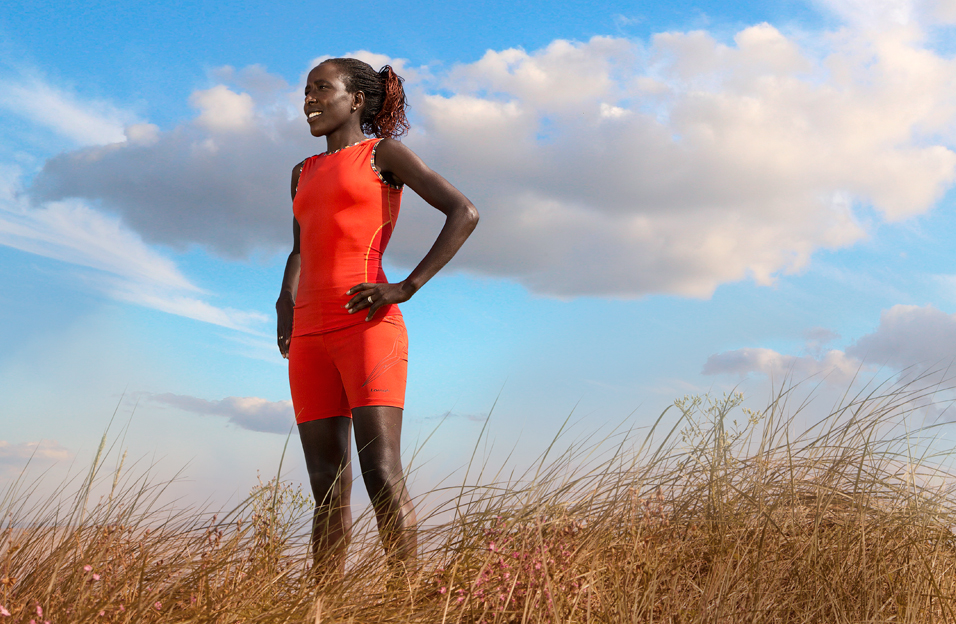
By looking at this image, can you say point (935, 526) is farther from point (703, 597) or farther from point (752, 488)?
point (703, 597)

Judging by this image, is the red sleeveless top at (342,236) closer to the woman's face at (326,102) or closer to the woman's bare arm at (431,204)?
the woman's bare arm at (431,204)

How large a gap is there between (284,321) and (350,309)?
0.72 m

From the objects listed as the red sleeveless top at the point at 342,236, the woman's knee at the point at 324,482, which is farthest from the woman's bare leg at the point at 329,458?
the red sleeveless top at the point at 342,236

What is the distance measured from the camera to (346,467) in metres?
3.30

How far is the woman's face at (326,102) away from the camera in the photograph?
3645 millimetres

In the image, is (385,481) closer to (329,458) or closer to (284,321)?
(329,458)

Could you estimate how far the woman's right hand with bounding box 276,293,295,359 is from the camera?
12.1 feet

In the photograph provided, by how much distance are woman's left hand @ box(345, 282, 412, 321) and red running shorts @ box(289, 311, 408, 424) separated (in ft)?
0.25

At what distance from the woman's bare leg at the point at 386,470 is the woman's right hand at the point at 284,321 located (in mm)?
741

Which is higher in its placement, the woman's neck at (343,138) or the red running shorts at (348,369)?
the woman's neck at (343,138)

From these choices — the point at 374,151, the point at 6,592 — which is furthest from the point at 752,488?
the point at 6,592

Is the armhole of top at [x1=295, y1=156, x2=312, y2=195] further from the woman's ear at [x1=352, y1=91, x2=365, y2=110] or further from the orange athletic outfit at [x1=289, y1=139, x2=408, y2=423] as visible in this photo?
the woman's ear at [x1=352, y1=91, x2=365, y2=110]

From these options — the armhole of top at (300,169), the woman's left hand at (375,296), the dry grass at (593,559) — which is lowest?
the dry grass at (593,559)

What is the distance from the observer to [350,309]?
3150 mm
